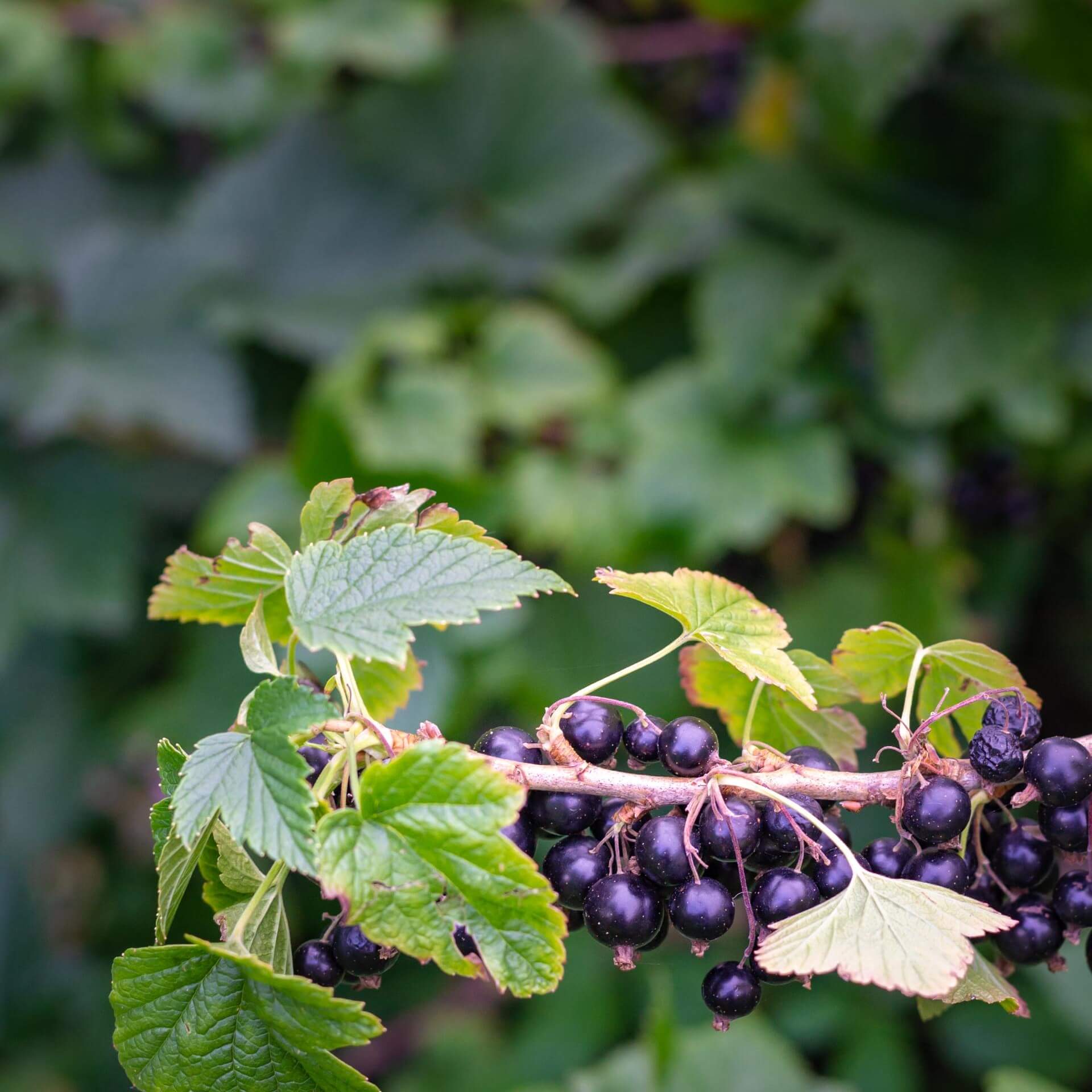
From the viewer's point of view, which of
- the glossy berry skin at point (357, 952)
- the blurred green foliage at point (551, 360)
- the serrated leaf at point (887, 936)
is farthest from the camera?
the blurred green foliage at point (551, 360)

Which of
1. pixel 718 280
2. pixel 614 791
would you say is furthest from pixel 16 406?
pixel 614 791

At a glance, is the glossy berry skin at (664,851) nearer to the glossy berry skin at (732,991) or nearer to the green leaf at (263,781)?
the glossy berry skin at (732,991)

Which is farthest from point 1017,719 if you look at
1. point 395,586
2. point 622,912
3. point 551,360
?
point 551,360

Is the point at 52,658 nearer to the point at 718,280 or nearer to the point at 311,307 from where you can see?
the point at 311,307

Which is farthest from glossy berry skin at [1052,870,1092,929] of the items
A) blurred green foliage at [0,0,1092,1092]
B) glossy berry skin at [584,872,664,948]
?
blurred green foliage at [0,0,1092,1092]

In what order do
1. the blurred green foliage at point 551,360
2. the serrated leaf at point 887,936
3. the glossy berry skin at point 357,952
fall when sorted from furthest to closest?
the blurred green foliage at point 551,360
the glossy berry skin at point 357,952
the serrated leaf at point 887,936

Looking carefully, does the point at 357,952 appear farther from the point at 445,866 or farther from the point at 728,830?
the point at 728,830

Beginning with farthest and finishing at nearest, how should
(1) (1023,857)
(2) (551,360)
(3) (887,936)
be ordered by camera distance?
(2) (551,360) → (1) (1023,857) → (3) (887,936)

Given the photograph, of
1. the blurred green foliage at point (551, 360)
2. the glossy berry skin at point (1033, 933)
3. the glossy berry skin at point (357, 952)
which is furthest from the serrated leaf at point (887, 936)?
the blurred green foliage at point (551, 360)
